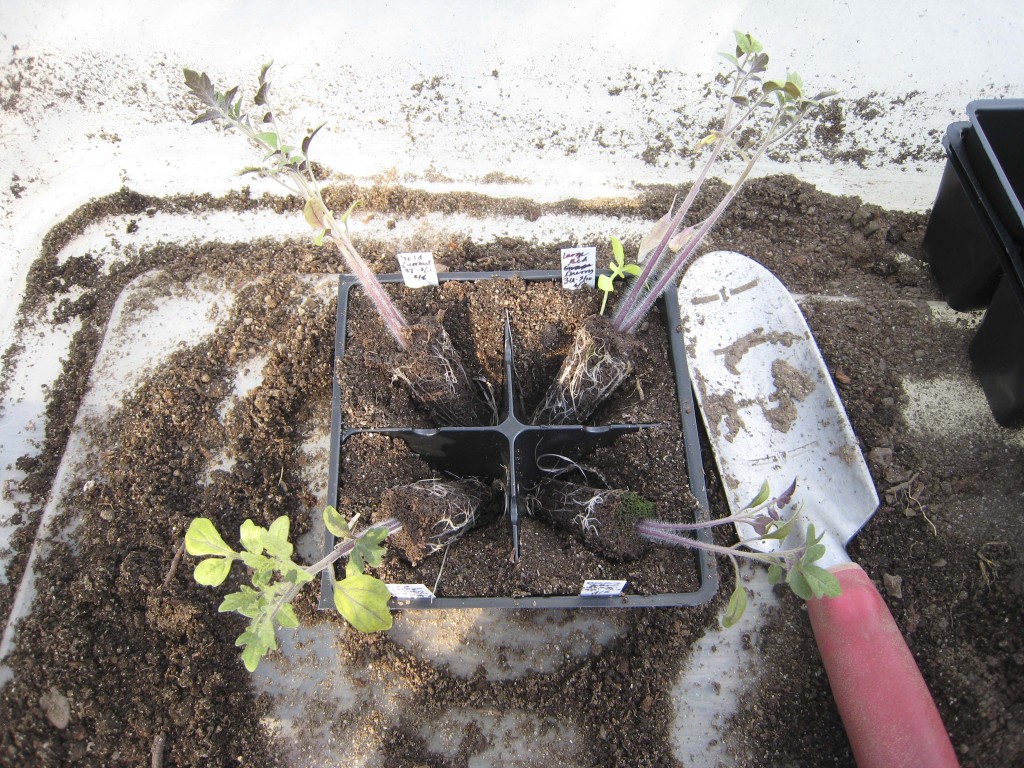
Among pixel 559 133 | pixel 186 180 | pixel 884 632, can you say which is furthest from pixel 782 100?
pixel 186 180

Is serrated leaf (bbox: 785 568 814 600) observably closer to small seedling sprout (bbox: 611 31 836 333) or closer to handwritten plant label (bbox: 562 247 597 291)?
small seedling sprout (bbox: 611 31 836 333)

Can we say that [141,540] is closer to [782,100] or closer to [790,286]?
[782,100]

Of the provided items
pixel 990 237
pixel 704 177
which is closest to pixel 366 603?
pixel 704 177

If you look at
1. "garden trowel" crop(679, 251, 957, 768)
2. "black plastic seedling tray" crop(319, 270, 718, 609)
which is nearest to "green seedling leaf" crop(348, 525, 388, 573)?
"black plastic seedling tray" crop(319, 270, 718, 609)

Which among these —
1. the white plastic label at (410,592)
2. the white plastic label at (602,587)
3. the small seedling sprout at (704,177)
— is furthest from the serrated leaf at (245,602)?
the small seedling sprout at (704,177)

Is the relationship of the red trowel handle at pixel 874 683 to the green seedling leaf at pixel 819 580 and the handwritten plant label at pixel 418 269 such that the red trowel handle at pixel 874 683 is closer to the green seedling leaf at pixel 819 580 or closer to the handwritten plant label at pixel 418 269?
the green seedling leaf at pixel 819 580

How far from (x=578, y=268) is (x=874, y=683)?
2.69ft

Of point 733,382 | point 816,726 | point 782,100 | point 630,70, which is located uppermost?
point 782,100

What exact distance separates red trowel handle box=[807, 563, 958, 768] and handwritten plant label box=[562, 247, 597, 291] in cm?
67

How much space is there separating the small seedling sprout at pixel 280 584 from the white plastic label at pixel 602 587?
32 cm

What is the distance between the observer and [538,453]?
1.18 metres

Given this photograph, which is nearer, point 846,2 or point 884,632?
point 884,632

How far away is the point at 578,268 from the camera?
45.7 inches

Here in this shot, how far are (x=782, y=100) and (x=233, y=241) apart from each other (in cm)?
127
